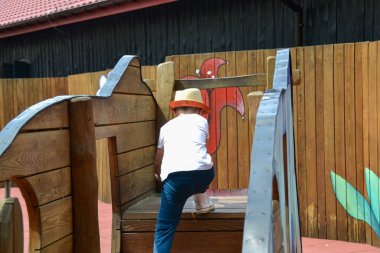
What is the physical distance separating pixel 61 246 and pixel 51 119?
63cm

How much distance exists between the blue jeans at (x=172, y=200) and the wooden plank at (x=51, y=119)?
90 cm

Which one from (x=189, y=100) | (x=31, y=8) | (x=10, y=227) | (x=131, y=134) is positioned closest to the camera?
(x=10, y=227)

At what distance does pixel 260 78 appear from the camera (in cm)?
414

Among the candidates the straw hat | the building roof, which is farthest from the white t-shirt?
the building roof

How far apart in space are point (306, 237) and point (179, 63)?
112 inches

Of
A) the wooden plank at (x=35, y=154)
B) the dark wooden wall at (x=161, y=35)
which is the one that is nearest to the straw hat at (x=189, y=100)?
the wooden plank at (x=35, y=154)

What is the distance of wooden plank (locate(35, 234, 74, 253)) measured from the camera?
2459 millimetres

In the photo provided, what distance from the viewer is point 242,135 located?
6859 mm

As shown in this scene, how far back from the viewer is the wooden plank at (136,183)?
144 inches

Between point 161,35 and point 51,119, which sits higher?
point 161,35

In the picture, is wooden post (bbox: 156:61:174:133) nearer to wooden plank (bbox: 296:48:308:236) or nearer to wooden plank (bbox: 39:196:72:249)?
wooden plank (bbox: 39:196:72:249)

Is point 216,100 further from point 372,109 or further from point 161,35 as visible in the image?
point 161,35

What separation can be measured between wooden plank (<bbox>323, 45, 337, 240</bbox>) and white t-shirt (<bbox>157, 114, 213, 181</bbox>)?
3.19m

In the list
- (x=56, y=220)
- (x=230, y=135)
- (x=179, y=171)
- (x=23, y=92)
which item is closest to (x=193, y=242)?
(x=179, y=171)
